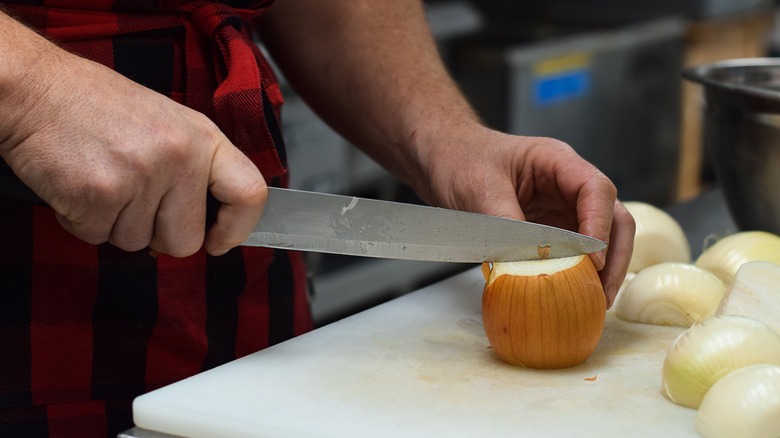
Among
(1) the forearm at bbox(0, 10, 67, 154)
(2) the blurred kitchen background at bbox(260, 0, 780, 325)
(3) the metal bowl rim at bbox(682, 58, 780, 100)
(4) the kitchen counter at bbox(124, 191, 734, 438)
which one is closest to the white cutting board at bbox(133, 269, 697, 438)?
(4) the kitchen counter at bbox(124, 191, 734, 438)

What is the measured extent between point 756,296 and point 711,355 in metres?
0.15

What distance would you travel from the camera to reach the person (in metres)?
0.86

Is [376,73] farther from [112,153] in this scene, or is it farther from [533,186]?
[112,153]

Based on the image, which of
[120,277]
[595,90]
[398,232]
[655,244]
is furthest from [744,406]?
[595,90]

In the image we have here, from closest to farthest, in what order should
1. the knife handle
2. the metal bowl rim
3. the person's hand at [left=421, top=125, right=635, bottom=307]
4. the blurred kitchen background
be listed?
the knife handle → the person's hand at [left=421, top=125, right=635, bottom=307] → the metal bowl rim → the blurred kitchen background

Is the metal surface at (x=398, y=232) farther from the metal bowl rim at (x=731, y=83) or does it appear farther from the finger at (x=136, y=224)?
the metal bowl rim at (x=731, y=83)

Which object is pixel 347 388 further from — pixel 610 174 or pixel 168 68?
pixel 610 174

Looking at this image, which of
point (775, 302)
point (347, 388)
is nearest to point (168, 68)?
point (347, 388)

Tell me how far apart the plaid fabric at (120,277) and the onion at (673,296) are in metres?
0.39

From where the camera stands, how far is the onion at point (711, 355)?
87cm

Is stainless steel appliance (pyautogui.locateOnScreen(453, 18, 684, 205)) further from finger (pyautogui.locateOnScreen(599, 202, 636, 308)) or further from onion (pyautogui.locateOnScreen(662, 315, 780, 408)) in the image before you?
onion (pyautogui.locateOnScreen(662, 315, 780, 408))

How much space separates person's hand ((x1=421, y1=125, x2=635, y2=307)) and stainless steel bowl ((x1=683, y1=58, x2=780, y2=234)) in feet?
1.00

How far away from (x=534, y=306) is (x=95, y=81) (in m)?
0.43

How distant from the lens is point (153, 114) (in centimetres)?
87
